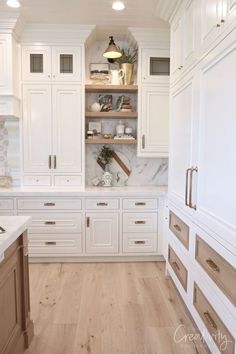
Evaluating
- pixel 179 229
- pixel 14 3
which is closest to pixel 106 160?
pixel 179 229

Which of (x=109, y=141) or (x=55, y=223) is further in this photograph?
(x=109, y=141)

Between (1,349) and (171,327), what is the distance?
1305 mm

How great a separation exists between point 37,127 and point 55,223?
1.21 metres

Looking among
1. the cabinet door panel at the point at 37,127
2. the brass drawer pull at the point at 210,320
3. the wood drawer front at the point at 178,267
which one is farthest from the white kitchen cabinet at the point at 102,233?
the brass drawer pull at the point at 210,320

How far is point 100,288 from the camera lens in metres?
2.91

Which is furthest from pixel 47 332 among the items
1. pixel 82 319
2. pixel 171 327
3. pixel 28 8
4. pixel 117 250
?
pixel 28 8

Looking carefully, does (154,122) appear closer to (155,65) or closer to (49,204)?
(155,65)

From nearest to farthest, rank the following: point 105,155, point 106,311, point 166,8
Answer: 1. point 106,311
2. point 166,8
3. point 105,155

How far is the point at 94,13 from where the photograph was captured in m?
3.12

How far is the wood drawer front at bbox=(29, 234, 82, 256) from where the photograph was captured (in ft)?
11.5

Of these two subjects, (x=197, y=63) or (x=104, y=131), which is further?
(x=104, y=131)

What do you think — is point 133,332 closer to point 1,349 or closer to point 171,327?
point 171,327

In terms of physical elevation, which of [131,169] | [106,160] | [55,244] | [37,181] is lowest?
[55,244]

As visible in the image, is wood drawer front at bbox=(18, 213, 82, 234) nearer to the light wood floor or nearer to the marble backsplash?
the light wood floor
